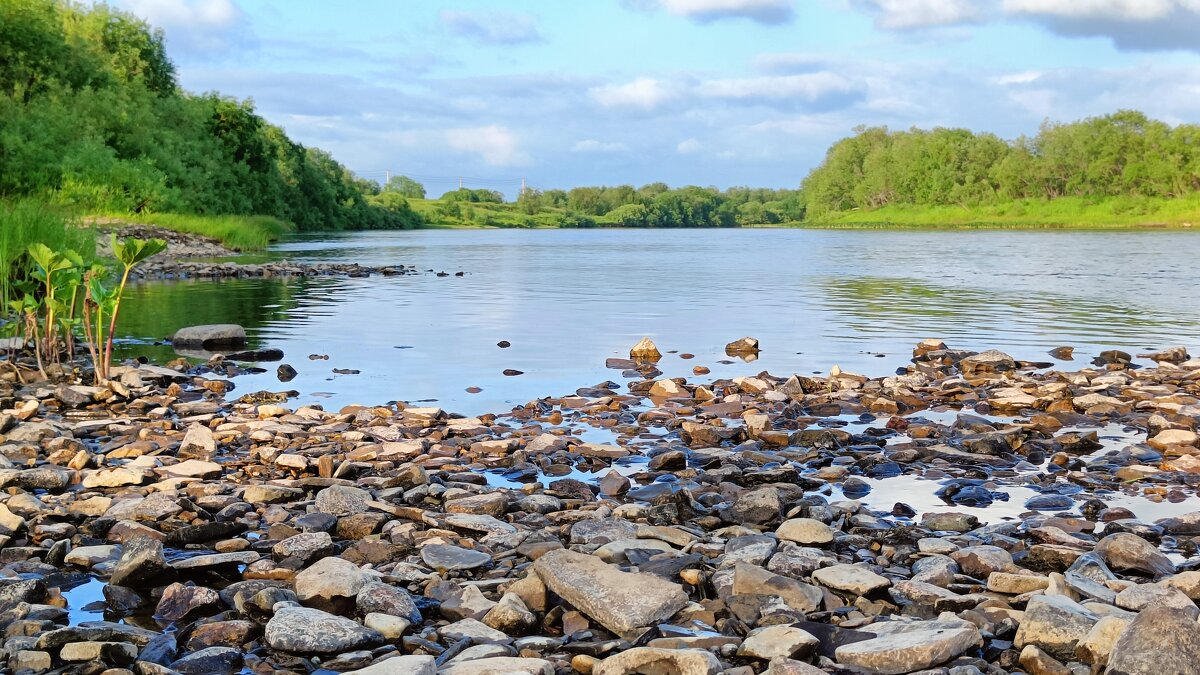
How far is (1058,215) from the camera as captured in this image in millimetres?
156125

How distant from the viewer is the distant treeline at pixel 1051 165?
15150 centimetres

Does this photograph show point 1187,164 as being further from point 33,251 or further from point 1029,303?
point 33,251

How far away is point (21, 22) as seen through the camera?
219 feet

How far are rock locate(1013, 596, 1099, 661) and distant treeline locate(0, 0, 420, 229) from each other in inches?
1271

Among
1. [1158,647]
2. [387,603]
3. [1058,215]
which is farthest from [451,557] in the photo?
[1058,215]

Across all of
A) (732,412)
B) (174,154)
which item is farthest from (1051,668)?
(174,154)

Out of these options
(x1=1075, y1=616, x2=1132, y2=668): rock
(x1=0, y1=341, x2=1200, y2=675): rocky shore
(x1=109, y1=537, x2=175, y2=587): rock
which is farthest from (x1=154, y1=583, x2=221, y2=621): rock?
(x1=1075, y1=616, x2=1132, y2=668): rock

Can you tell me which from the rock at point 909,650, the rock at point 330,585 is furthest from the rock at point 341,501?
the rock at point 909,650

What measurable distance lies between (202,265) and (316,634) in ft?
131

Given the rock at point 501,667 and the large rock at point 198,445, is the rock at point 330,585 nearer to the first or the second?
the rock at point 501,667

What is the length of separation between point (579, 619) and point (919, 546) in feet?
8.05

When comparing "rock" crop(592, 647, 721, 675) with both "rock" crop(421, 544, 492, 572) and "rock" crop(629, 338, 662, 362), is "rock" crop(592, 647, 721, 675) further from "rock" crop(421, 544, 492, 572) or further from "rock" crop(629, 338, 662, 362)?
"rock" crop(629, 338, 662, 362)

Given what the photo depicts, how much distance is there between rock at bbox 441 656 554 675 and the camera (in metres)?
4.68

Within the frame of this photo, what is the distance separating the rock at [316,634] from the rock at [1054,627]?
10.6 feet
